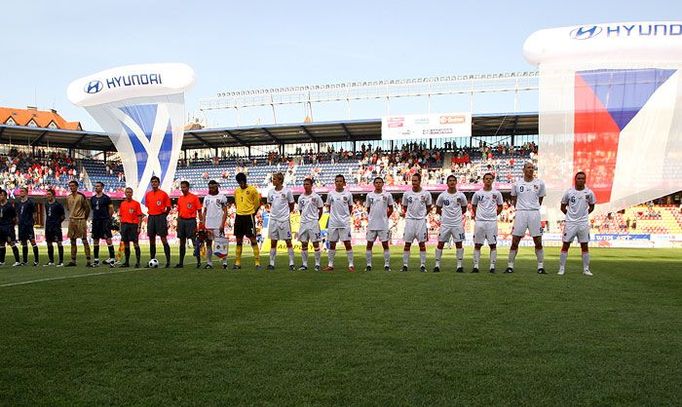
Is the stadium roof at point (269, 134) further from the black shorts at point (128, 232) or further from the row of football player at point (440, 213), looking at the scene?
the black shorts at point (128, 232)

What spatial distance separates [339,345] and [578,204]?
899 cm

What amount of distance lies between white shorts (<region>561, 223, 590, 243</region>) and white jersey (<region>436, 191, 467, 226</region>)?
214 centimetres

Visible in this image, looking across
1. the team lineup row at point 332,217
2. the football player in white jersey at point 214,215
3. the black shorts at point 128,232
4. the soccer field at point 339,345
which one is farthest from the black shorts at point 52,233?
the soccer field at point 339,345

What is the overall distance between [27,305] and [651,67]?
15339 millimetres

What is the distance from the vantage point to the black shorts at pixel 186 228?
542 inches

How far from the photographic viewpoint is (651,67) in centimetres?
1617

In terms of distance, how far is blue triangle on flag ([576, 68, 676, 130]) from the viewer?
16.1 meters

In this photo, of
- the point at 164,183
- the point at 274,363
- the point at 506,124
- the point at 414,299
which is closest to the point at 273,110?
the point at 506,124

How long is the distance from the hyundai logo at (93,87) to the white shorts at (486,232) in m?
15.9

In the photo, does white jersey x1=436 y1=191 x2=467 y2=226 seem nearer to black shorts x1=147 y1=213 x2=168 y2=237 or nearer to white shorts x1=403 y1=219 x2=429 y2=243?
white shorts x1=403 y1=219 x2=429 y2=243

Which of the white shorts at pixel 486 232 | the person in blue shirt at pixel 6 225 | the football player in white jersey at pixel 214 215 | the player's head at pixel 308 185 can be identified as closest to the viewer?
the white shorts at pixel 486 232

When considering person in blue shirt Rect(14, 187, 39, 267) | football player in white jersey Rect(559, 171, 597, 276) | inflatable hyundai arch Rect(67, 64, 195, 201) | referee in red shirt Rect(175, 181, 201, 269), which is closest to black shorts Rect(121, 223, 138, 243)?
referee in red shirt Rect(175, 181, 201, 269)

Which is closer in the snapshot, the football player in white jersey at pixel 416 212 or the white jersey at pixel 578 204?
the white jersey at pixel 578 204

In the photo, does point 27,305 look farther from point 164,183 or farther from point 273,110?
point 273,110
